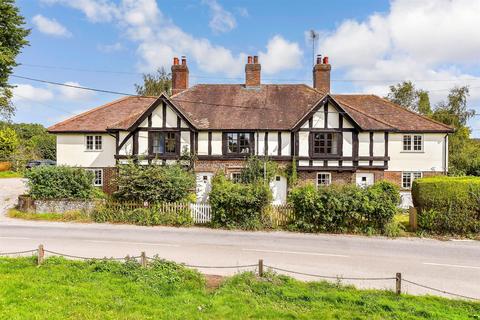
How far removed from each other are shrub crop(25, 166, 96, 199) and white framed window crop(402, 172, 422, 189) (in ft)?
75.9

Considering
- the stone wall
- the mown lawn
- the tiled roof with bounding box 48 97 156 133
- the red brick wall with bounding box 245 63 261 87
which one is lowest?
the mown lawn

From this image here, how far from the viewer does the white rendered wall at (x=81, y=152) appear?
945 inches

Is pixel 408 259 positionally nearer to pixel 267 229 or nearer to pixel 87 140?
pixel 267 229

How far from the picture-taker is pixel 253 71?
2595cm

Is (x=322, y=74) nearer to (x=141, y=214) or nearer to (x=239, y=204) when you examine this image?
(x=239, y=204)

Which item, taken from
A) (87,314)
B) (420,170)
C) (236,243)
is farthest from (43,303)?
(420,170)

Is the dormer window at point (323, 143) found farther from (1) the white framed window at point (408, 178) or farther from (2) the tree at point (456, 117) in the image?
(2) the tree at point (456, 117)

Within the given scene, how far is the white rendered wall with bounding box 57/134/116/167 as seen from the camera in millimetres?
24016

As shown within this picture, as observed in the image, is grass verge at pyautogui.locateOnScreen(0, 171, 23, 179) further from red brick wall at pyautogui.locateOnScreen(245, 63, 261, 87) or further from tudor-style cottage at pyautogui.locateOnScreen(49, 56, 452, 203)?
red brick wall at pyautogui.locateOnScreen(245, 63, 261, 87)

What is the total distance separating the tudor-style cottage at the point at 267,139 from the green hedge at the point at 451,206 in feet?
21.2

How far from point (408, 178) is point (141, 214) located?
2064 cm

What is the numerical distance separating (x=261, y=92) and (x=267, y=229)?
530 inches

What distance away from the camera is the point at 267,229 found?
15.8 m

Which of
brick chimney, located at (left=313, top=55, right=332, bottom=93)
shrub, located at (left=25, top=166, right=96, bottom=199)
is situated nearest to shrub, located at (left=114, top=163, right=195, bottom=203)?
shrub, located at (left=25, top=166, right=96, bottom=199)
